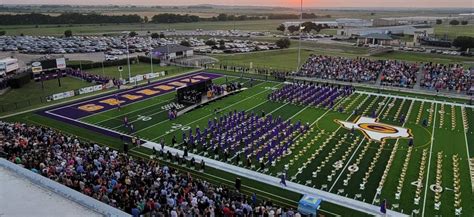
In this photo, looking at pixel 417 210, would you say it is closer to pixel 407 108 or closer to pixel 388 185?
pixel 388 185

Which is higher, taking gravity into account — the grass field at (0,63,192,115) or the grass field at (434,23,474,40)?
the grass field at (434,23,474,40)

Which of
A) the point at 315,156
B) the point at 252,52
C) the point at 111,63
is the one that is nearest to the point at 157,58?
the point at 111,63

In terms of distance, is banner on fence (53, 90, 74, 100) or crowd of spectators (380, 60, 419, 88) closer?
banner on fence (53, 90, 74, 100)

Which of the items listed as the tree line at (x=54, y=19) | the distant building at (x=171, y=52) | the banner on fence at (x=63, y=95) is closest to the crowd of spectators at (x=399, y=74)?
the distant building at (x=171, y=52)

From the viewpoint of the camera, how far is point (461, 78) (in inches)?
1854

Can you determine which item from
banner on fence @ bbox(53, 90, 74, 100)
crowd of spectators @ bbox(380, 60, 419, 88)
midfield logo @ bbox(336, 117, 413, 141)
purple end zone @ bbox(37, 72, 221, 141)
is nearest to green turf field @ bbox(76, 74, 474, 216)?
midfield logo @ bbox(336, 117, 413, 141)

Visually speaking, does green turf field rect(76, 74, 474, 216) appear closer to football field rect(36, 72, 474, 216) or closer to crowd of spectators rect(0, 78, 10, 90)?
football field rect(36, 72, 474, 216)

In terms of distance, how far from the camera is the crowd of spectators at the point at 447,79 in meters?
45.0

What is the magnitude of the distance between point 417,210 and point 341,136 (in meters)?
11.1

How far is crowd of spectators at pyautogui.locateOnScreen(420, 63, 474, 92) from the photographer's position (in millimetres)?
45031

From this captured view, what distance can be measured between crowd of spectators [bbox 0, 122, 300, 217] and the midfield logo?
1456 centimetres

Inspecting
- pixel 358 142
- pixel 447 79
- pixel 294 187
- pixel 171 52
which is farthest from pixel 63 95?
pixel 447 79

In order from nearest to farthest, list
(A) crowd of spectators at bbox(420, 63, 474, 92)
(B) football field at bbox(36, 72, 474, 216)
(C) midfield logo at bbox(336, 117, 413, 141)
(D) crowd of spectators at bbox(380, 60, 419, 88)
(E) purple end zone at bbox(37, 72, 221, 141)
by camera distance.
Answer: (B) football field at bbox(36, 72, 474, 216)
(C) midfield logo at bbox(336, 117, 413, 141)
(E) purple end zone at bbox(37, 72, 221, 141)
(A) crowd of spectators at bbox(420, 63, 474, 92)
(D) crowd of spectators at bbox(380, 60, 419, 88)

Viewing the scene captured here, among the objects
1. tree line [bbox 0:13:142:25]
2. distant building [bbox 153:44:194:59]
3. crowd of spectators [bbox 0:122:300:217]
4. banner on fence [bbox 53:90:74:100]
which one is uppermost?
tree line [bbox 0:13:142:25]
